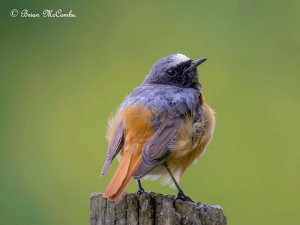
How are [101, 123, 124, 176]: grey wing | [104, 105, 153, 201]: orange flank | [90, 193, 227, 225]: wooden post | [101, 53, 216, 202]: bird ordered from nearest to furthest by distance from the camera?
[90, 193, 227, 225]: wooden post < [104, 105, 153, 201]: orange flank < [101, 53, 216, 202]: bird < [101, 123, 124, 176]: grey wing

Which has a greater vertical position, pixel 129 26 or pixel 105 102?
pixel 129 26

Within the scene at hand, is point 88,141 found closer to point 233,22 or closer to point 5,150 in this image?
point 5,150

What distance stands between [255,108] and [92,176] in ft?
5.67

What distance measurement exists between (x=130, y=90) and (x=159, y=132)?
2761 mm

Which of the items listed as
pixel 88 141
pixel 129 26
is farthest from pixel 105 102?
pixel 129 26

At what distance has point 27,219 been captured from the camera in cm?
745

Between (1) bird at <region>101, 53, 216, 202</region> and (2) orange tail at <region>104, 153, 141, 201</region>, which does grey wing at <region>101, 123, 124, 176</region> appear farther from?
(2) orange tail at <region>104, 153, 141, 201</region>

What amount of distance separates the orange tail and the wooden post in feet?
0.13

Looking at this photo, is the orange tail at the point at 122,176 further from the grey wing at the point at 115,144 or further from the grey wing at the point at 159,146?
the grey wing at the point at 115,144

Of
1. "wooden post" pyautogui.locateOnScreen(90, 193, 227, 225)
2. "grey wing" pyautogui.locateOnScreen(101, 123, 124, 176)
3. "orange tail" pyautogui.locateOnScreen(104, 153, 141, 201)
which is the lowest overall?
"wooden post" pyautogui.locateOnScreen(90, 193, 227, 225)

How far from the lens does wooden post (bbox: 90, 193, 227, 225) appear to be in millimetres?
4504

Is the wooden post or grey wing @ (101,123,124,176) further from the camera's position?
grey wing @ (101,123,124,176)

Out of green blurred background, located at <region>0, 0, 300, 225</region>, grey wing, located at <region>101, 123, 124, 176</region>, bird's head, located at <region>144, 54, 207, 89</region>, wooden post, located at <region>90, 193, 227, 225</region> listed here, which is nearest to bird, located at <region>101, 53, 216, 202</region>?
grey wing, located at <region>101, 123, 124, 176</region>

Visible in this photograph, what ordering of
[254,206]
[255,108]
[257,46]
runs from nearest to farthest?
[254,206] < [255,108] < [257,46]
